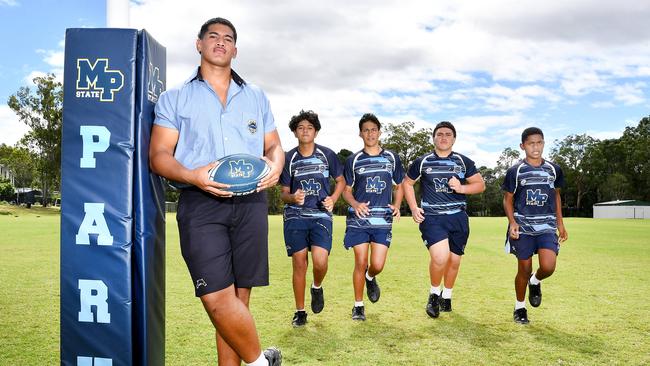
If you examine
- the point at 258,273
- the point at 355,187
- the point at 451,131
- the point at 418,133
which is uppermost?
the point at 418,133

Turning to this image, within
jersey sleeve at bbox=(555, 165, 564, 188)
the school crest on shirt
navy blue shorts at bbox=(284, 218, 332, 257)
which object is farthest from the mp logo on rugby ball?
jersey sleeve at bbox=(555, 165, 564, 188)

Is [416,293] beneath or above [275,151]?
beneath

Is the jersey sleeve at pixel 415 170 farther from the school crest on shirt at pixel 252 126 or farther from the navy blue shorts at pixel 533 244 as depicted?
the school crest on shirt at pixel 252 126

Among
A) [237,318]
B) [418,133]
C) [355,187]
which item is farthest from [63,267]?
[418,133]

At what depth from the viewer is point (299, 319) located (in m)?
6.70

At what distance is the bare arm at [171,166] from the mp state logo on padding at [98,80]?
407 millimetres

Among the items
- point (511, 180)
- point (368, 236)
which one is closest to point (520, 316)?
point (511, 180)

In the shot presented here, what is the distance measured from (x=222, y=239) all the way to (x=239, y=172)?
0.48 m

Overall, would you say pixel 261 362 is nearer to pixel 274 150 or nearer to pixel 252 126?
pixel 274 150

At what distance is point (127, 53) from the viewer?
3.91m

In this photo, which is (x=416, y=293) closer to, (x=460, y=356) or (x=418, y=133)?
(x=460, y=356)

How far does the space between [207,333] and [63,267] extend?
96.9 inches

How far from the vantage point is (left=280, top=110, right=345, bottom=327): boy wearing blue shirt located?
696 centimetres

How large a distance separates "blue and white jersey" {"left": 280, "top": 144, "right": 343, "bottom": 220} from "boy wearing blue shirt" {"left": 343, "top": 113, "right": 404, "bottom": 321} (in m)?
0.34
